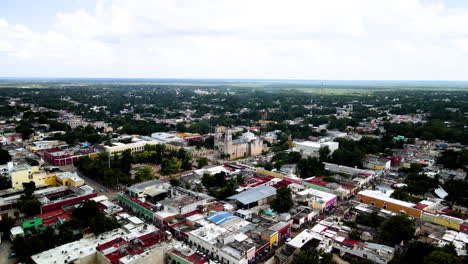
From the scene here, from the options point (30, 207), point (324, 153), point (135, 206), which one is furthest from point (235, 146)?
point (30, 207)

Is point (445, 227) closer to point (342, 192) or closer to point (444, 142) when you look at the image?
point (342, 192)

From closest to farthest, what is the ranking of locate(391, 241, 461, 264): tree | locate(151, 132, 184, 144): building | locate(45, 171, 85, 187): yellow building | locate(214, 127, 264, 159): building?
1. locate(391, 241, 461, 264): tree
2. locate(45, 171, 85, 187): yellow building
3. locate(214, 127, 264, 159): building
4. locate(151, 132, 184, 144): building

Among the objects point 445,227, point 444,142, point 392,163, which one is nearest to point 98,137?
point 392,163

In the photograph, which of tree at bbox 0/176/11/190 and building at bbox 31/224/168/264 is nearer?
building at bbox 31/224/168/264

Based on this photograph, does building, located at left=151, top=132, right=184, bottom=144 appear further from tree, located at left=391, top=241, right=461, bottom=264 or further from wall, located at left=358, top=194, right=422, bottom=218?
tree, located at left=391, top=241, right=461, bottom=264

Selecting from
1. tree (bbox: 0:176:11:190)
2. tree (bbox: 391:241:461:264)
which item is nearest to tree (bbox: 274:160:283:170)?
tree (bbox: 391:241:461:264)

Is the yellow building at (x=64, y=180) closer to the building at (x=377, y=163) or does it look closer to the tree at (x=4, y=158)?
the tree at (x=4, y=158)

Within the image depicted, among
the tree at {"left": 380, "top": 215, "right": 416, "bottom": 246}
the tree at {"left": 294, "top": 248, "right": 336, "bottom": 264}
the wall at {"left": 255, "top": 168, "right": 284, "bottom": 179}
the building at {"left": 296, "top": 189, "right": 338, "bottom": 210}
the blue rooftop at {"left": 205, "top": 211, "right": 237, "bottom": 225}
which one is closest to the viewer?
the tree at {"left": 294, "top": 248, "right": 336, "bottom": 264}
